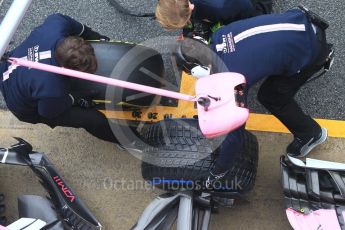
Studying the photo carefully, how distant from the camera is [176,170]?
287 cm

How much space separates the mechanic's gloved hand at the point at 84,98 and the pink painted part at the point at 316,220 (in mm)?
1445

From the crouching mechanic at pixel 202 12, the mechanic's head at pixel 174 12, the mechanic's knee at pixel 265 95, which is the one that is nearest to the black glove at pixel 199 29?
the crouching mechanic at pixel 202 12

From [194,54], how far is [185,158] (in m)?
0.59

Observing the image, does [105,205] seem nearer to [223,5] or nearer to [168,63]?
[168,63]

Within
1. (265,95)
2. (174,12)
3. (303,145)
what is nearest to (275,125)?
(303,145)

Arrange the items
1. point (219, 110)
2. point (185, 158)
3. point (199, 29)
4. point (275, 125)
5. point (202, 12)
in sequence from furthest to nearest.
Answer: point (275, 125) < point (199, 29) < point (202, 12) < point (185, 158) < point (219, 110)

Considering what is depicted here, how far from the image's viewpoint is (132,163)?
3.54 m

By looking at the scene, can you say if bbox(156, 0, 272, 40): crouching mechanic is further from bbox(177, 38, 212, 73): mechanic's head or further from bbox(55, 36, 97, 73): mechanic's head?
bbox(55, 36, 97, 73): mechanic's head

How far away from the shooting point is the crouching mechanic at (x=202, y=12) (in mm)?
2850

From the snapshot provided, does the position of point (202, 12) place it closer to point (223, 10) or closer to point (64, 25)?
point (223, 10)

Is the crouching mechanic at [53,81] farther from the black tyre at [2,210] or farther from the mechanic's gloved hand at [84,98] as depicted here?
the black tyre at [2,210]

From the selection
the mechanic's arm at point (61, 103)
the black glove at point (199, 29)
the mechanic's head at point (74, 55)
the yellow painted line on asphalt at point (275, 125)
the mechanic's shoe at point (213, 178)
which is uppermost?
the black glove at point (199, 29)

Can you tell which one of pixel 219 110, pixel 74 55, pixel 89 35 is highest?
pixel 89 35

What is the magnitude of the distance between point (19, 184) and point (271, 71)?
1.98 metres
